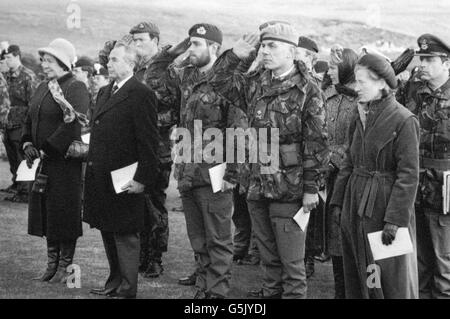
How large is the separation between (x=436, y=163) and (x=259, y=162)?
133 centimetres

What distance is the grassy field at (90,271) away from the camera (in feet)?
19.0

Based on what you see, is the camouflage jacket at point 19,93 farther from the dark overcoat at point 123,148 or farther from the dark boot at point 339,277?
the dark boot at point 339,277

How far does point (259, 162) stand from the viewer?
5.10 metres

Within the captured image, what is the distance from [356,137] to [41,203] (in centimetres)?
272

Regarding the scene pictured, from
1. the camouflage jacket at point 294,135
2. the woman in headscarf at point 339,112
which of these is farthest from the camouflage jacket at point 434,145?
the camouflage jacket at point 294,135

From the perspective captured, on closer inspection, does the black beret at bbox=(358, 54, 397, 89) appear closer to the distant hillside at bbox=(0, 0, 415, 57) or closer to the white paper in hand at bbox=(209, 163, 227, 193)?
the white paper in hand at bbox=(209, 163, 227, 193)

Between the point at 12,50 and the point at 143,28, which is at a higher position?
the point at 143,28

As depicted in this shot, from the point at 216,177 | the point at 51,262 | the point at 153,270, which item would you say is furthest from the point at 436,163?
the point at 51,262

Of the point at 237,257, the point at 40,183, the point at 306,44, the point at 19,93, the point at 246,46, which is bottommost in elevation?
the point at 237,257

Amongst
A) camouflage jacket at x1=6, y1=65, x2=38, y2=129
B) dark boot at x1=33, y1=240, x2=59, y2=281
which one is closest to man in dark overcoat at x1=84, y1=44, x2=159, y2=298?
dark boot at x1=33, y1=240, x2=59, y2=281

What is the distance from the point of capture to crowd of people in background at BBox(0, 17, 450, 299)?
14.6 feet

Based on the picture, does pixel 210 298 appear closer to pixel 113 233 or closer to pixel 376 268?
pixel 113 233

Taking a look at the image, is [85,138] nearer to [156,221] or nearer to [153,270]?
[156,221]

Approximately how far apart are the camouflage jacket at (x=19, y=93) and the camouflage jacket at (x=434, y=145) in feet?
20.7
